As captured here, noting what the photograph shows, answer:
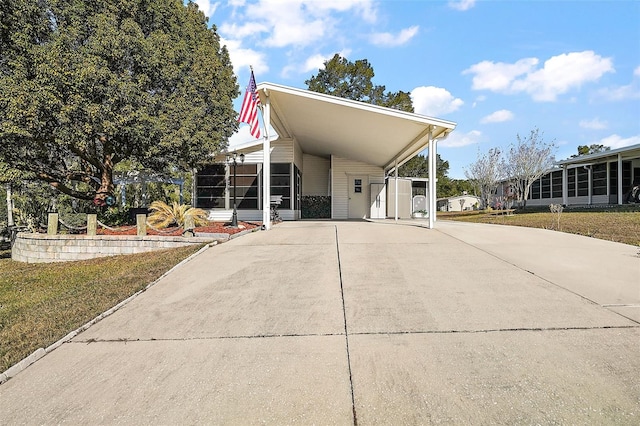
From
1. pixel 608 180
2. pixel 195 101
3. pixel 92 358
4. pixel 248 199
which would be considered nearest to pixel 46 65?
pixel 195 101

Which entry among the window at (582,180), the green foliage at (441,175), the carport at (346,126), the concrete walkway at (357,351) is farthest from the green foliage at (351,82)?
the concrete walkway at (357,351)

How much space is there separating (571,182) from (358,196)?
16.7 metres

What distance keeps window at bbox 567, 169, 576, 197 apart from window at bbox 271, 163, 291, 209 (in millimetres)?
20707

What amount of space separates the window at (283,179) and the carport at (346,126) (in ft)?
3.78

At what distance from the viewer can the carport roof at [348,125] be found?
979cm

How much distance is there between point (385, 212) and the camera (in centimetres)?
1959

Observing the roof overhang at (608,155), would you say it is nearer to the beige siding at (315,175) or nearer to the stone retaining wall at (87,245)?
the beige siding at (315,175)

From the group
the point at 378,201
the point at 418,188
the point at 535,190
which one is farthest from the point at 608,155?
the point at 378,201

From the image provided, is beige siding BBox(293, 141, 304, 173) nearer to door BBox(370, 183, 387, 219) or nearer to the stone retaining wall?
door BBox(370, 183, 387, 219)

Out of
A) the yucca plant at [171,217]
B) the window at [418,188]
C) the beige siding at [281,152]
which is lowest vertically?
the yucca plant at [171,217]

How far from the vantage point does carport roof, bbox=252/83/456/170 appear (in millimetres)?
9789

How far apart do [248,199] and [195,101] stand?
4.78 meters

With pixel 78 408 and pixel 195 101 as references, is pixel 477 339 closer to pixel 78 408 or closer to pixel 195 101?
pixel 78 408

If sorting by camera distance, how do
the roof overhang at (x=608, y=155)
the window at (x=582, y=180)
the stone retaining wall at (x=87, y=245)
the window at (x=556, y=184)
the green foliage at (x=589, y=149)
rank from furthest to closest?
the green foliage at (x=589, y=149)
the window at (x=556, y=184)
the window at (x=582, y=180)
the roof overhang at (x=608, y=155)
the stone retaining wall at (x=87, y=245)
